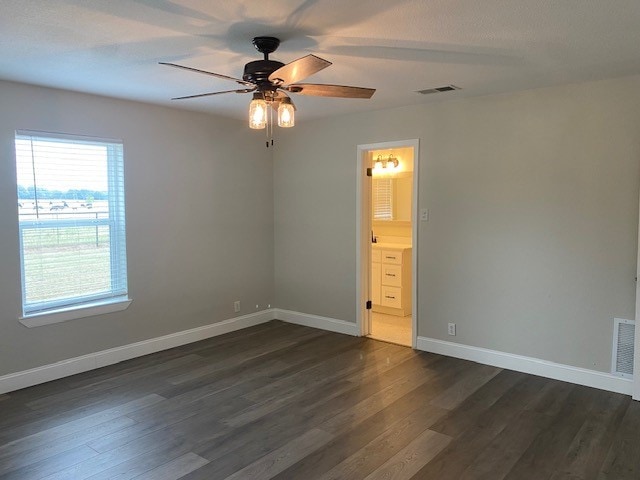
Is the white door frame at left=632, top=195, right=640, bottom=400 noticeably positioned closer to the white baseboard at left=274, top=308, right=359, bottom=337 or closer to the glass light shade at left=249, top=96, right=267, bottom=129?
the white baseboard at left=274, top=308, right=359, bottom=337

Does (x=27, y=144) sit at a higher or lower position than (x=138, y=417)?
higher

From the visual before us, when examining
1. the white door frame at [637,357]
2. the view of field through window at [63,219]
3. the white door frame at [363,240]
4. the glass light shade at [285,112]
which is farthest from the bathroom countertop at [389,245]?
the glass light shade at [285,112]

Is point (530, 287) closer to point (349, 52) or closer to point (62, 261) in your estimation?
point (349, 52)

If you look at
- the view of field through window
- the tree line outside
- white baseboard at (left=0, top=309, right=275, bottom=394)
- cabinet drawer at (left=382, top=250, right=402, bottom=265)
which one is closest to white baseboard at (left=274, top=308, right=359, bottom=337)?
white baseboard at (left=0, top=309, right=275, bottom=394)

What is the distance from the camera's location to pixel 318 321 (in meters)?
5.51

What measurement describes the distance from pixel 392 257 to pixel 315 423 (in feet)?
10.3

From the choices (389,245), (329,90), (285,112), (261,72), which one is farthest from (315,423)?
(389,245)

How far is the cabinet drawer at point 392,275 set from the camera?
5906 mm

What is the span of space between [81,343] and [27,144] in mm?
1734

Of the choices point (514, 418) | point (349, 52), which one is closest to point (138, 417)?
point (514, 418)

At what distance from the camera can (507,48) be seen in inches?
110

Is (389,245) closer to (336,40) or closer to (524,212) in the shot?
(524,212)

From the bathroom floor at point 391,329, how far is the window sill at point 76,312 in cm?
264

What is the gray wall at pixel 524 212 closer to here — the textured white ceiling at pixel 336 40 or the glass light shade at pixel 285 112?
the textured white ceiling at pixel 336 40
